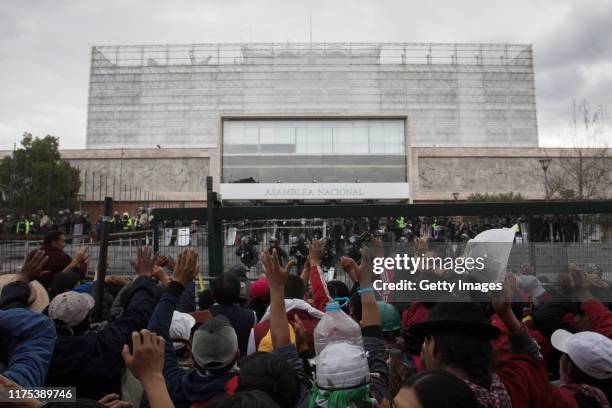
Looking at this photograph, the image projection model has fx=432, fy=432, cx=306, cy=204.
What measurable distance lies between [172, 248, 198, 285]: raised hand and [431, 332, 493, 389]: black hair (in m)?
1.45

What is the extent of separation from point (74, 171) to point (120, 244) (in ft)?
111

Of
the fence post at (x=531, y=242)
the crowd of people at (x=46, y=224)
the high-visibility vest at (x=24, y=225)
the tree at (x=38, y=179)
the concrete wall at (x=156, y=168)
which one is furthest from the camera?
the concrete wall at (x=156, y=168)

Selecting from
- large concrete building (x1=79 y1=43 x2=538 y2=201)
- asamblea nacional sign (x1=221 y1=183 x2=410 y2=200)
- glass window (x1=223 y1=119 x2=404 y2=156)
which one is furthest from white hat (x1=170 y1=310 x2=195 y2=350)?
large concrete building (x1=79 y1=43 x2=538 y2=201)

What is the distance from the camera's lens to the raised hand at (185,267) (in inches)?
98.3

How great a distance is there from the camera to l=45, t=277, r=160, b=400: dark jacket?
217cm

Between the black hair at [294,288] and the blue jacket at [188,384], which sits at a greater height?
the black hair at [294,288]

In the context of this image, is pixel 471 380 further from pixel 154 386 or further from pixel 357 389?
pixel 154 386

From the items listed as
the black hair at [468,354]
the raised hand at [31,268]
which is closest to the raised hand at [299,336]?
the black hair at [468,354]

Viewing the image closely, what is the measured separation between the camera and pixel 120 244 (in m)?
6.57

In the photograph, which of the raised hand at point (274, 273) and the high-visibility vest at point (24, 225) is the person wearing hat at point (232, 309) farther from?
the high-visibility vest at point (24, 225)

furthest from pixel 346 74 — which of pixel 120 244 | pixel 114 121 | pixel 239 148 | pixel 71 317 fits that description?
pixel 71 317

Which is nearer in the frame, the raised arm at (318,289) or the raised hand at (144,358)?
the raised hand at (144,358)

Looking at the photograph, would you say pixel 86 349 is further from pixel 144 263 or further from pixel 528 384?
pixel 528 384

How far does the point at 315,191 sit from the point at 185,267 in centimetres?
3585
